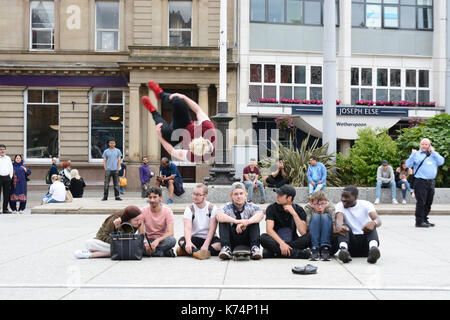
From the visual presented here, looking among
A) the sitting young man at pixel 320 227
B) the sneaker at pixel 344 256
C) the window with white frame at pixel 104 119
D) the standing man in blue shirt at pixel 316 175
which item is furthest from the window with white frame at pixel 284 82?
the sneaker at pixel 344 256

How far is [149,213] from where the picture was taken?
823cm

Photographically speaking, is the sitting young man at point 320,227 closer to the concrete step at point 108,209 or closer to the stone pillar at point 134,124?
the concrete step at point 108,209

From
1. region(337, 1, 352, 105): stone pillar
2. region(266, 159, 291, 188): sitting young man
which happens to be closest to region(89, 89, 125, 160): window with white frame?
region(337, 1, 352, 105): stone pillar

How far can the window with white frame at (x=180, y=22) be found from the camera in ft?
95.3

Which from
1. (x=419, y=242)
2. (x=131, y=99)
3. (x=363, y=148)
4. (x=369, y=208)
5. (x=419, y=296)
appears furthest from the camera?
(x=131, y=99)

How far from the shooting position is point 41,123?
95.9 ft

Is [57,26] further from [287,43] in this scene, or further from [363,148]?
[363,148]

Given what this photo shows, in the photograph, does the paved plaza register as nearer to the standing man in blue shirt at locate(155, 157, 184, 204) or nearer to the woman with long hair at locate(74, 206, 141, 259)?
the woman with long hair at locate(74, 206, 141, 259)

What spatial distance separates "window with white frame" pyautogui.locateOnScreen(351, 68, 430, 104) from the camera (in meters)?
28.6

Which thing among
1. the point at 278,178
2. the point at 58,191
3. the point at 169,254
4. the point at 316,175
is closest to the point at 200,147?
the point at 278,178

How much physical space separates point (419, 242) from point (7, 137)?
79.8 feet

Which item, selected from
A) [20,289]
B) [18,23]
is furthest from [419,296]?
[18,23]

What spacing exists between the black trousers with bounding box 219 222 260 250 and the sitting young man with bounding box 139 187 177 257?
2.63 feet

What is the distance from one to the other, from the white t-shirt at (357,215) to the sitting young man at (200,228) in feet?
6.20
